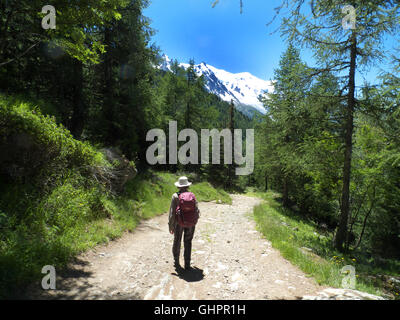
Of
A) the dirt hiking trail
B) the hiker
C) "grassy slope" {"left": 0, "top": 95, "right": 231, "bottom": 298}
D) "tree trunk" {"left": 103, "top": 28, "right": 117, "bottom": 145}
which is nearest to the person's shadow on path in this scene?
the dirt hiking trail

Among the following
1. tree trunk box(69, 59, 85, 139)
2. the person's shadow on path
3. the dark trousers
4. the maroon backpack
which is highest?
tree trunk box(69, 59, 85, 139)

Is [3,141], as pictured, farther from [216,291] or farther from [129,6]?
[129,6]

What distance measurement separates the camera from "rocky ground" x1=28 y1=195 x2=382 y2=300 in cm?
387

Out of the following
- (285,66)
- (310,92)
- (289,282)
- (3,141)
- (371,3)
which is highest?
(285,66)

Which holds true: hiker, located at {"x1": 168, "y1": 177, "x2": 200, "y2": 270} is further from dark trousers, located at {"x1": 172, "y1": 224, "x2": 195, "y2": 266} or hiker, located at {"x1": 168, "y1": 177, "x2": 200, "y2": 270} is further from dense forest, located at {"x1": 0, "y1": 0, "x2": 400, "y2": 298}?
dense forest, located at {"x1": 0, "y1": 0, "x2": 400, "y2": 298}

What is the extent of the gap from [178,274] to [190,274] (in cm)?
27

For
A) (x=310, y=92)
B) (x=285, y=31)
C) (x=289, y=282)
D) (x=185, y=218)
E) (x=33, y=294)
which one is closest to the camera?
(x=33, y=294)

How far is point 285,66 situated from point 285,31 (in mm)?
15138

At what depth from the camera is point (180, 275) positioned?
4.74m

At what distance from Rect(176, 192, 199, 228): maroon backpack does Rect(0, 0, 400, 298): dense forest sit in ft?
8.59

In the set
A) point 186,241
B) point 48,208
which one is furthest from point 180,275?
point 48,208

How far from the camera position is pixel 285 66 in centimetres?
1980

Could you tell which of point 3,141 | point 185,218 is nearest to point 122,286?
point 185,218

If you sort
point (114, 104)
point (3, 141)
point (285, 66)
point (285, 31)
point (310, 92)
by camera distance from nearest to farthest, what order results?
point (3, 141) → point (285, 31) → point (310, 92) → point (114, 104) → point (285, 66)
